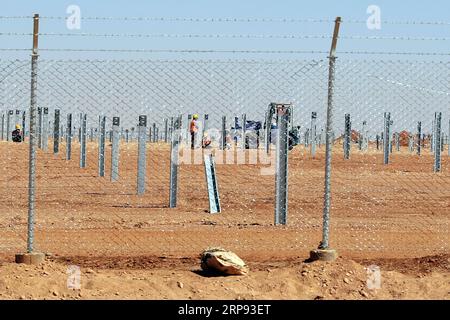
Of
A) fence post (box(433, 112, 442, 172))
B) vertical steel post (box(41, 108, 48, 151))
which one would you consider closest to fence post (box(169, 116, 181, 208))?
fence post (box(433, 112, 442, 172))

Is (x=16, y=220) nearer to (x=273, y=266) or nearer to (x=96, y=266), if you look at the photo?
(x=96, y=266)

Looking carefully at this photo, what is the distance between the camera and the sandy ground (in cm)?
838

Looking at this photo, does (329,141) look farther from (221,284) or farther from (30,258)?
(30,258)

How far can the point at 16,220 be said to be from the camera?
14.0m

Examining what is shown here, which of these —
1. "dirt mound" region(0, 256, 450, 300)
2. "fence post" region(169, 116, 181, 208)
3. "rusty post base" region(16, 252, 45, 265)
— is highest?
"fence post" region(169, 116, 181, 208)

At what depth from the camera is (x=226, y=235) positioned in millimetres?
12414

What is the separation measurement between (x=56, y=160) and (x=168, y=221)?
58.1 ft

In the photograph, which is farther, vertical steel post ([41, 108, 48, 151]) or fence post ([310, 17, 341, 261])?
vertical steel post ([41, 108, 48, 151])

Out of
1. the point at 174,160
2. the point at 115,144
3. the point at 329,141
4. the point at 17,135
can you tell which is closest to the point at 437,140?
the point at 115,144

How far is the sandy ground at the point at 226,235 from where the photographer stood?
838cm

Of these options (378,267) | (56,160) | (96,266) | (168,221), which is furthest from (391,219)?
(56,160)

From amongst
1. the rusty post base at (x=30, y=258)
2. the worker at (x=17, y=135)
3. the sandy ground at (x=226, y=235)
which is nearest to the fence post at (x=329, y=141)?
the sandy ground at (x=226, y=235)

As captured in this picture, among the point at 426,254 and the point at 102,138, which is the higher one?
the point at 102,138

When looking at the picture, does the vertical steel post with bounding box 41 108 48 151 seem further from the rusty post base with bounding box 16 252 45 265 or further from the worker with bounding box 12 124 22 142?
the rusty post base with bounding box 16 252 45 265
